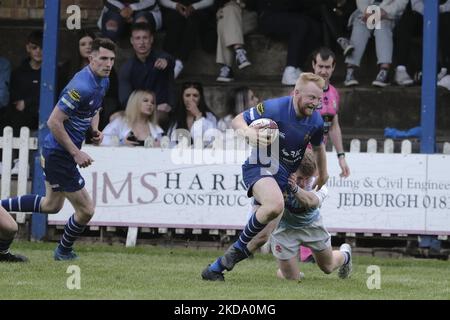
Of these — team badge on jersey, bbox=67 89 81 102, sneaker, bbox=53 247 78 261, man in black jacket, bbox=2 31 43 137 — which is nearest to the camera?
team badge on jersey, bbox=67 89 81 102

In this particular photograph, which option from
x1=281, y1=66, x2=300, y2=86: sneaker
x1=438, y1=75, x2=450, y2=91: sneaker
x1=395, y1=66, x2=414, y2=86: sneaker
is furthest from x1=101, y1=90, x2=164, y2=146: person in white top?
Answer: x1=438, y1=75, x2=450, y2=91: sneaker

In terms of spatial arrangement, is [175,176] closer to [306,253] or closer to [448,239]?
[306,253]

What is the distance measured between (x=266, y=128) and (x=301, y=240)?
48.4 inches

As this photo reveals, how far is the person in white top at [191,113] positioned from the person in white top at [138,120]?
0.28 metres

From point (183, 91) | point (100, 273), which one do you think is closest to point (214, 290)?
point (100, 273)

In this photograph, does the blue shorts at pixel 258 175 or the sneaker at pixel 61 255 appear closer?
the blue shorts at pixel 258 175

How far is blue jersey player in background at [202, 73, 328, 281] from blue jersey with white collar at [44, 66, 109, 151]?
1.77m

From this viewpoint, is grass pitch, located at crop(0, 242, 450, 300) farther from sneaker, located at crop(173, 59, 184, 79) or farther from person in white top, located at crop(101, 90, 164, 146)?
sneaker, located at crop(173, 59, 184, 79)

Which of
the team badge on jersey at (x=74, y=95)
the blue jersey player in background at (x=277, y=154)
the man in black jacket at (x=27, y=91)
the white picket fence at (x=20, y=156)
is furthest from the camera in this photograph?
the man in black jacket at (x=27, y=91)

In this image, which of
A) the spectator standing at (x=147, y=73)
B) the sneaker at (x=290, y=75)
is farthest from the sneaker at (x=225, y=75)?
the spectator standing at (x=147, y=73)

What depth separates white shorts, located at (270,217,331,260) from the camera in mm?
11039

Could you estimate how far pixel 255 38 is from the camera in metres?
17.5

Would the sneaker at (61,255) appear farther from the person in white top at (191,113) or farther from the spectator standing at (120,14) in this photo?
the spectator standing at (120,14)

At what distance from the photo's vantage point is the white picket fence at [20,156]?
1492 centimetres
